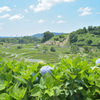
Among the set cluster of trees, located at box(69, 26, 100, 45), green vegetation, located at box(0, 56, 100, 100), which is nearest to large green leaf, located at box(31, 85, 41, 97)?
green vegetation, located at box(0, 56, 100, 100)

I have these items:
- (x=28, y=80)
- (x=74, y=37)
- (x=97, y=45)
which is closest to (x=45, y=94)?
(x=28, y=80)

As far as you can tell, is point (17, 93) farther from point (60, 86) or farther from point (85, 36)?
point (85, 36)

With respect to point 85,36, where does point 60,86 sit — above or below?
below

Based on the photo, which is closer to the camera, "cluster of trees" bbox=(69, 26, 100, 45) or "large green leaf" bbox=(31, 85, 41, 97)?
"large green leaf" bbox=(31, 85, 41, 97)

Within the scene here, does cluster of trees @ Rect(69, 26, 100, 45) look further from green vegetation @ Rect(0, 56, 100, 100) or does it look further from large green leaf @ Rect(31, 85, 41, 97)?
large green leaf @ Rect(31, 85, 41, 97)

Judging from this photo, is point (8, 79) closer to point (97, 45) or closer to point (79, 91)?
point (79, 91)

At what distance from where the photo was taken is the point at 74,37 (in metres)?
63.4

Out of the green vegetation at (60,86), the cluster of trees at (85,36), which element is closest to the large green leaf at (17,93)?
the green vegetation at (60,86)

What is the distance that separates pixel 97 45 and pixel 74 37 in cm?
1468

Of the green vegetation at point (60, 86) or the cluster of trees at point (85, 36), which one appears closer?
the green vegetation at point (60, 86)

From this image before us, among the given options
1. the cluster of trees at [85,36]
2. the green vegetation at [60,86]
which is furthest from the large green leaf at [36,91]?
the cluster of trees at [85,36]

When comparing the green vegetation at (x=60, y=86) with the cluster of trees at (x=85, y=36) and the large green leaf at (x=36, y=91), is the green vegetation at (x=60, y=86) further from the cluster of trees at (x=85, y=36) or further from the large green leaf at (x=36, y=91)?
the cluster of trees at (x=85, y=36)

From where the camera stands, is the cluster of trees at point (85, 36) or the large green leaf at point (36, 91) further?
the cluster of trees at point (85, 36)

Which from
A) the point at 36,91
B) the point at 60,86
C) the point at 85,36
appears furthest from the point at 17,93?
the point at 85,36
